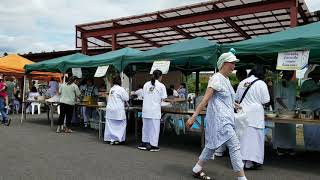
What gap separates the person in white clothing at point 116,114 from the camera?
9.29m

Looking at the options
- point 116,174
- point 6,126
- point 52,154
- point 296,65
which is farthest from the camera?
point 6,126

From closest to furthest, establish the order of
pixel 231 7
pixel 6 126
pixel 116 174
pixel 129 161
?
1. pixel 116 174
2. pixel 129 161
3. pixel 6 126
4. pixel 231 7

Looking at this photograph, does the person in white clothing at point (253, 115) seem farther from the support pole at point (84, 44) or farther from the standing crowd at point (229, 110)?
the support pole at point (84, 44)

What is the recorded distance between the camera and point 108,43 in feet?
78.7

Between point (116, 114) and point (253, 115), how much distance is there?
12.8 feet

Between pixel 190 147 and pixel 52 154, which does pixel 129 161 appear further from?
pixel 190 147

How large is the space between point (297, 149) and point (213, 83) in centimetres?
459

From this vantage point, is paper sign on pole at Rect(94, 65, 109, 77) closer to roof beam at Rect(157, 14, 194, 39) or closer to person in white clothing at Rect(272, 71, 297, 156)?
person in white clothing at Rect(272, 71, 297, 156)

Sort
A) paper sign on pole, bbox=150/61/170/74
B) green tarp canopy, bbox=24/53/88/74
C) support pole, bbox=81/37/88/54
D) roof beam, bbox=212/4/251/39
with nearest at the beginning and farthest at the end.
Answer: paper sign on pole, bbox=150/61/170/74 < green tarp canopy, bbox=24/53/88/74 < roof beam, bbox=212/4/251/39 < support pole, bbox=81/37/88/54

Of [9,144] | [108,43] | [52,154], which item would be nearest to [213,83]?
[52,154]

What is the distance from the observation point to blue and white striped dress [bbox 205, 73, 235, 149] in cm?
525

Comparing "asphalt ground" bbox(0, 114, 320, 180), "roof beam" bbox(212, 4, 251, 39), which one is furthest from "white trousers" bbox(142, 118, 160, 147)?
"roof beam" bbox(212, 4, 251, 39)

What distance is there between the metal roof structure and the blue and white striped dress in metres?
9.57

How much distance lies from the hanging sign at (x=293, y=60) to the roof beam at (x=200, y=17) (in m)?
8.36
